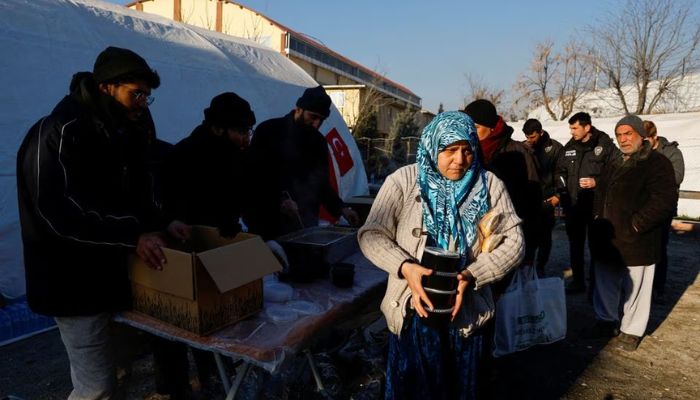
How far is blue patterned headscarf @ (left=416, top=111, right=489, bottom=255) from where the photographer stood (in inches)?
74.9

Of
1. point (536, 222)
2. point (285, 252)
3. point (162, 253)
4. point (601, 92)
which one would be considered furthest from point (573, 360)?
point (601, 92)

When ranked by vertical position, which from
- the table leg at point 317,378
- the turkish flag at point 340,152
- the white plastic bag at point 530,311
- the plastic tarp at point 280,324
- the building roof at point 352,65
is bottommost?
the table leg at point 317,378

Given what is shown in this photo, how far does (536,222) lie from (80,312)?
307cm

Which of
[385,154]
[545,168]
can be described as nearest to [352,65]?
[385,154]

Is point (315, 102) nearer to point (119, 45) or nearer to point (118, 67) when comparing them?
point (118, 67)

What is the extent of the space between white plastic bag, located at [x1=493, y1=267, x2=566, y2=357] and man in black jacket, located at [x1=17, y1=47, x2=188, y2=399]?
7.45 ft

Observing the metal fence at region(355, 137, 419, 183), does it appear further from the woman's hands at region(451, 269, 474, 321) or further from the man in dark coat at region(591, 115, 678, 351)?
the woman's hands at region(451, 269, 474, 321)

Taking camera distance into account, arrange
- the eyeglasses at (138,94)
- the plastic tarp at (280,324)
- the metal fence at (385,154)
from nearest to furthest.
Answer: the plastic tarp at (280,324), the eyeglasses at (138,94), the metal fence at (385,154)

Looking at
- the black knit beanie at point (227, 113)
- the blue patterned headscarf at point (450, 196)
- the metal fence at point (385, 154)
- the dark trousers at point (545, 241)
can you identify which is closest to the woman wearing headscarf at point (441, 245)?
the blue patterned headscarf at point (450, 196)

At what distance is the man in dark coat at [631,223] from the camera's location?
3.37 meters

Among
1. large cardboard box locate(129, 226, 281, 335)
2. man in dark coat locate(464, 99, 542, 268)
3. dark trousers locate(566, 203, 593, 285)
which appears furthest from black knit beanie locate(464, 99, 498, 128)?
dark trousers locate(566, 203, 593, 285)

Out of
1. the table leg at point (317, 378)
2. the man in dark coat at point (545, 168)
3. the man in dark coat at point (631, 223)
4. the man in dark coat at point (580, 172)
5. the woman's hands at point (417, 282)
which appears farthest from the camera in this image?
the man in dark coat at point (580, 172)

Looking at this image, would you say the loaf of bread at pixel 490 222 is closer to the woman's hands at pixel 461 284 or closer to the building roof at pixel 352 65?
the woman's hands at pixel 461 284

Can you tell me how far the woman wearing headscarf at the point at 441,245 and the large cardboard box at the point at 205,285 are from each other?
0.50 meters
